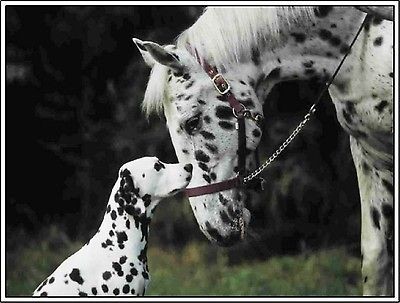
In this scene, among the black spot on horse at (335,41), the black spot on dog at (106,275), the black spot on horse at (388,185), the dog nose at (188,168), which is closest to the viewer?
the black spot on dog at (106,275)

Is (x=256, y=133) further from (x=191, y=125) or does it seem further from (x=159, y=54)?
(x=159, y=54)

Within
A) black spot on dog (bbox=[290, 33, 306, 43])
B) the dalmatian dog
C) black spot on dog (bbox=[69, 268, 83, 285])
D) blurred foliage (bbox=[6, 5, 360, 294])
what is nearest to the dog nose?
the dalmatian dog

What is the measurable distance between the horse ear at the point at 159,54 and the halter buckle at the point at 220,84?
0.16m

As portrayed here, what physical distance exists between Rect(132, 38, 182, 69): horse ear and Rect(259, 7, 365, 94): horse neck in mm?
433

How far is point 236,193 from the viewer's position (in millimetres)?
4445

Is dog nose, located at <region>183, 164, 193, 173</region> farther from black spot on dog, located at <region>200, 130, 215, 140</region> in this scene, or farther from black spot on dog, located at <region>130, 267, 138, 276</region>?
black spot on dog, located at <region>130, 267, 138, 276</region>

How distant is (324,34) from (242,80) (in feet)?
1.47

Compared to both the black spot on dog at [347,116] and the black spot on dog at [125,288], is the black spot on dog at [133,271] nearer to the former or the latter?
the black spot on dog at [125,288]

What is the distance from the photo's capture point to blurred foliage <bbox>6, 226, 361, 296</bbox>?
6703 mm

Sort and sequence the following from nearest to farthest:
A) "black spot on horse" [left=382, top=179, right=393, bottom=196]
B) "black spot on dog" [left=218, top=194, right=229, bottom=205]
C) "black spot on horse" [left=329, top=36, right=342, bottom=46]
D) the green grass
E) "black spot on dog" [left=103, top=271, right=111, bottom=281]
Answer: "black spot on dog" [left=103, top=271, right=111, bottom=281] → "black spot on dog" [left=218, top=194, right=229, bottom=205] → "black spot on horse" [left=329, top=36, right=342, bottom=46] → "black spot on horse" [left=382, top=179, right=393, bottom=196] → the green grass

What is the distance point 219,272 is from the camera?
7133 mm

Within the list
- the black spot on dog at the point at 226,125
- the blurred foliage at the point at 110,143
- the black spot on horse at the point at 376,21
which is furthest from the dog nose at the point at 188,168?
the blurred foliage at the point at 110,143

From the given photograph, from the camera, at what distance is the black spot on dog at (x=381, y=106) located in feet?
15.3

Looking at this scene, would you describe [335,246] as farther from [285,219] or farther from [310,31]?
[310,31]
